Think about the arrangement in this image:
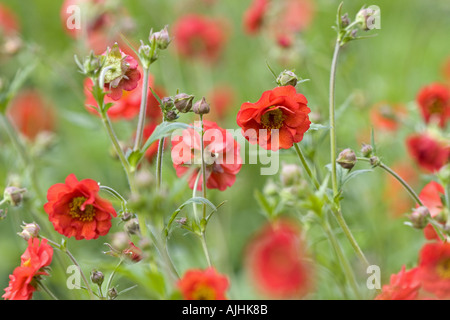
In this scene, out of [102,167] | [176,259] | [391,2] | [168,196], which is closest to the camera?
[168,196]

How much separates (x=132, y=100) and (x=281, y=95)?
2.19 feet

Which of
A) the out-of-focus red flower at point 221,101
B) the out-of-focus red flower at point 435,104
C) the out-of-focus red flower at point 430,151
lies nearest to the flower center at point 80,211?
the out-of-focus red flower at point 430,151

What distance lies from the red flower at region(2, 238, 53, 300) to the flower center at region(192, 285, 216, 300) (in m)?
0.31

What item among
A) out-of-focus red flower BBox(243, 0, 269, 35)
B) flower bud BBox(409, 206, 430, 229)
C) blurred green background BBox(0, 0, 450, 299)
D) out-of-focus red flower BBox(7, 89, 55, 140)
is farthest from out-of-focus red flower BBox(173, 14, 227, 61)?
flower bud BBox(409, 206, 430, 229)

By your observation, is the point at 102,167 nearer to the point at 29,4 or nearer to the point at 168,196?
the point at 29,4

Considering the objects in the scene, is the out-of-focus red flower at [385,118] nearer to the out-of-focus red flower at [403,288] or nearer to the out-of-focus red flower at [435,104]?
the out-of-focus red flower at [435,104]

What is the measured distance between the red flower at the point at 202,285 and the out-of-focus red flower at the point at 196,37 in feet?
5.87

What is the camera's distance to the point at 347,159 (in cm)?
102

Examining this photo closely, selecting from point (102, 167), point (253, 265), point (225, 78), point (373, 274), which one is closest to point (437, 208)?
point (373, 274)

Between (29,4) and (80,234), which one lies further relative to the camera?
(29,4)

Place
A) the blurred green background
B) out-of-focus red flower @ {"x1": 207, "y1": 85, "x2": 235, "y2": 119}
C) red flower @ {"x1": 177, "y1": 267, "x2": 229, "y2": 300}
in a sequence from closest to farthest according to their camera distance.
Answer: red flower @ {"x1": 177, "y1": 267, "x2": 229, "y2": 300} < the blurred green background < out-of-focus red flower @ {"x1": 207, "y1": 85, "x2": 235, "y2": 119}

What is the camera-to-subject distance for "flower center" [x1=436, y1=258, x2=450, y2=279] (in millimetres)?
1029

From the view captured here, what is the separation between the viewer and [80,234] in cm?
102

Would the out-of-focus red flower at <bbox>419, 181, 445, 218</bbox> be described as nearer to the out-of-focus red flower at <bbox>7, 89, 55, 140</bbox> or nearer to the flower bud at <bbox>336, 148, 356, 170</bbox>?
the flower bud at <bbox>336, 148, 356, 170</bbox>
